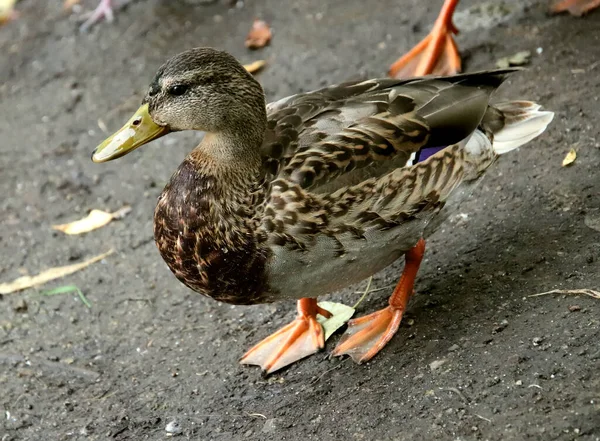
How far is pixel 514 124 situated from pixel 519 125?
23 millimetres

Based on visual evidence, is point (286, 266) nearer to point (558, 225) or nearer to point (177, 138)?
point (558, 225)

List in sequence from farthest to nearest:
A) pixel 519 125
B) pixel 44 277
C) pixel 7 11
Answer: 1. pixel 7 11
2. pixel 44 277
3. pixel 519 125

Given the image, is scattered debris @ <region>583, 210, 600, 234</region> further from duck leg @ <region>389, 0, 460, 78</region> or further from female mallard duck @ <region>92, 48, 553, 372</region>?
duck leg @ <region>389, 0, 460, 78</region>

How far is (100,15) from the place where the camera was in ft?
22.7

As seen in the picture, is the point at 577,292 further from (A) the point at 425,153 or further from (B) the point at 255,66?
(B) the point at 255,66

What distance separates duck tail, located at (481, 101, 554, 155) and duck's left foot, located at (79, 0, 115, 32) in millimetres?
4058

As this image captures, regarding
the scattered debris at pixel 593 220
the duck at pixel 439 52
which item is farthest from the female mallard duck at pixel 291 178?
the duck at pixel 439 52

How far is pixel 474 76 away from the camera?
3.66 meters

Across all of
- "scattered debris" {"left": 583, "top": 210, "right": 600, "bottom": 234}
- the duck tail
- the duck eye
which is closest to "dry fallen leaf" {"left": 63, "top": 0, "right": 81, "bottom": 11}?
the duck eye

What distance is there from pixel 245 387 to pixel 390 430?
32.3 inches

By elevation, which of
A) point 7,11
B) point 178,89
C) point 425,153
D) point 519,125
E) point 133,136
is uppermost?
point 178,89

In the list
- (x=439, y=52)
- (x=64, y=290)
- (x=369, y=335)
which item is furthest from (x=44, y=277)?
(x=439, y=52)

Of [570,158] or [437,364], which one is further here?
[570,158]

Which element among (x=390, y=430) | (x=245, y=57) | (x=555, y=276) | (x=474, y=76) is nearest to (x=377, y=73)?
(x=245, y=57)
